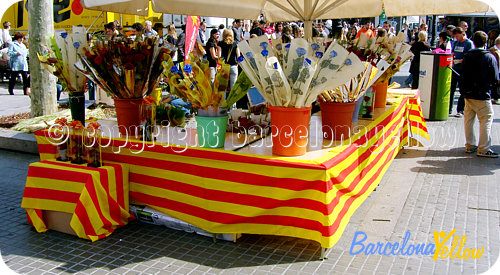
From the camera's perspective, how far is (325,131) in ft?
13.7

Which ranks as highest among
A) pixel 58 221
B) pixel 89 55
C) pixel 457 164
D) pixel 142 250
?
pixel 89 55

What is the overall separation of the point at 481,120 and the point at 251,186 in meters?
4.42

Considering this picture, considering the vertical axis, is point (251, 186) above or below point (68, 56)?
below

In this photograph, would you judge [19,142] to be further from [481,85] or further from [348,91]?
[481,85]

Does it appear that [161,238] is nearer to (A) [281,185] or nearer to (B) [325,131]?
(A) [281,185]

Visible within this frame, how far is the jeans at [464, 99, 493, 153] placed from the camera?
21.1 feet

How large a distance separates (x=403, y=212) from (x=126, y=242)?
2.73 meters

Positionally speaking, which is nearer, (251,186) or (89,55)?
(251,186)

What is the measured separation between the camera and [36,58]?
7.41 metres

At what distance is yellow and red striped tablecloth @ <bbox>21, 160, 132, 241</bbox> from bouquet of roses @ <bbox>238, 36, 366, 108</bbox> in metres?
1.61

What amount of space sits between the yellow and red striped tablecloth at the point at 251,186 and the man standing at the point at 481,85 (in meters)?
2.89

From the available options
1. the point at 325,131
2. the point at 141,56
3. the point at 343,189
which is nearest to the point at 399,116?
the point at 325,131

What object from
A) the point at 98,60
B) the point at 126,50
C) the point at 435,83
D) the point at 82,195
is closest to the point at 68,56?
the point at 98,60

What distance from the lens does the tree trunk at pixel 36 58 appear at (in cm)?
723
